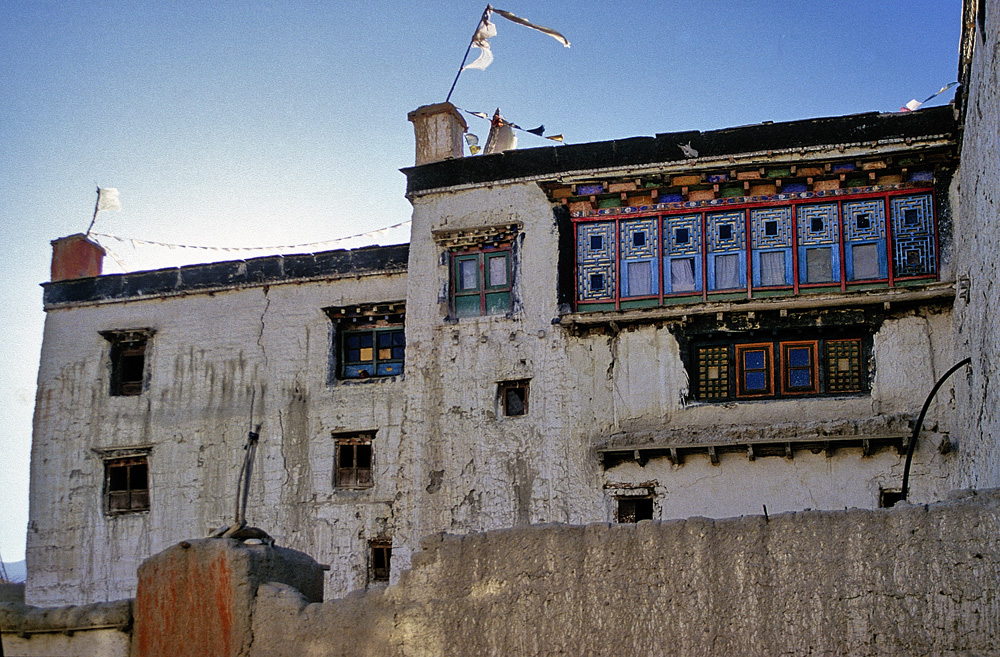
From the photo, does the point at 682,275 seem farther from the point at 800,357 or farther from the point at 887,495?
the point at 887,495

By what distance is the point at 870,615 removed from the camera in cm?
646

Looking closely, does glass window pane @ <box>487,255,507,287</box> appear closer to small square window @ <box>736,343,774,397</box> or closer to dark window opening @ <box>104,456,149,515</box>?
small square window @ <box>736,343,774,397</box>

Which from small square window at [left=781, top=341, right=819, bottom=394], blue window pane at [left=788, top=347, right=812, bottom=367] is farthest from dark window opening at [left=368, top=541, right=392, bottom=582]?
blue window pane at [left=788, top=347, right=812, bottom=367]

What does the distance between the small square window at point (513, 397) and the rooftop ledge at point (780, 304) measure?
101 cm

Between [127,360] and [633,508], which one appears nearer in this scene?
[633,508]

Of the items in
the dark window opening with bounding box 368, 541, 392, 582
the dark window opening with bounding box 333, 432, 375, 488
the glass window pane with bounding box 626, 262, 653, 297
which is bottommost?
the dark window opening with bounding box 368, 541, 392, 582

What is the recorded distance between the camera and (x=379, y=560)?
1752cm

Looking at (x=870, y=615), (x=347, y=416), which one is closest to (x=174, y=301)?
(x=347, y=416)

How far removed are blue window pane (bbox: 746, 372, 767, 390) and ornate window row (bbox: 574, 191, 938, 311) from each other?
1021mm

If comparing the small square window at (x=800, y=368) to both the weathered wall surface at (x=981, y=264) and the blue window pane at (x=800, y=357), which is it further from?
the weathered wall surface at (x=981, y=264)

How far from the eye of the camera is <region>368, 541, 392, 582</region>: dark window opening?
685 inches

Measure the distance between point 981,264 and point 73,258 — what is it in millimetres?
15037

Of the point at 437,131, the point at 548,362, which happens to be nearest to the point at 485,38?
the point at 437,131

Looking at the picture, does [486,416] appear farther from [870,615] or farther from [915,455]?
[870,615]
